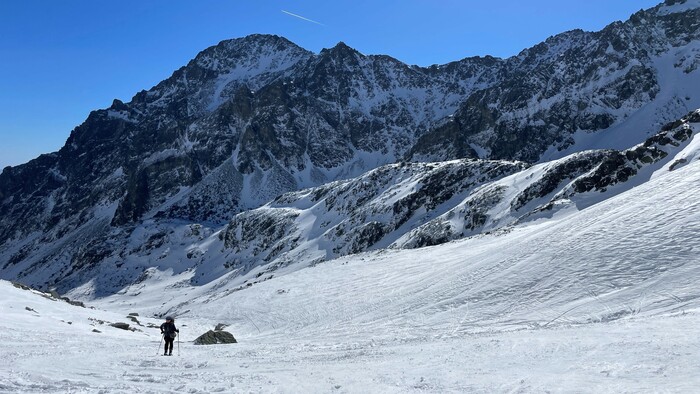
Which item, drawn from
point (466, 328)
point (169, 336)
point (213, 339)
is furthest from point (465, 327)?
point (213, 339)

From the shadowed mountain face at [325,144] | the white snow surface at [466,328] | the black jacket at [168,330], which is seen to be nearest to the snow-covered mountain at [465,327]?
the white snow surface at [466,328]

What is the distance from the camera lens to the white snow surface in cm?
1180

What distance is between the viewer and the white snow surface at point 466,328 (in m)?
11.8

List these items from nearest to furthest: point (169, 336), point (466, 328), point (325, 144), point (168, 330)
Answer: point (169, 336), point (168, 330), point (466, 328), point (325, 144)

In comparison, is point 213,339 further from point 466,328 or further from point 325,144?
point 325,144

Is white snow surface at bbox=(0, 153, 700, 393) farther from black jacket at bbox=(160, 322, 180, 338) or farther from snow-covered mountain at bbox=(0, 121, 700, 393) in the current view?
black jacket at bbox=(160, 322, 180, 338)

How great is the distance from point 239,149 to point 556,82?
372ft

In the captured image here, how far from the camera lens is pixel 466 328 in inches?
884

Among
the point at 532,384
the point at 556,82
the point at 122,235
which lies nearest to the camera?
the point at 532,384

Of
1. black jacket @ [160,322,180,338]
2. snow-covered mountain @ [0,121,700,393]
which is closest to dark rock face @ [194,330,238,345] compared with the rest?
snow-covered mountain @ [0,121,700,393]

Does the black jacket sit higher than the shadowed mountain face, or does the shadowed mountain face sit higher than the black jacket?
the shadowed mountain face

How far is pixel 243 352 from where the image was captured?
64.8 feet

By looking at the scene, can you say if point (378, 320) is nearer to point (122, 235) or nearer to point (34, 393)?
point (34, 393)

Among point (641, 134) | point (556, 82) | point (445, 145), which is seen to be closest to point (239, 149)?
point (445, 145)
